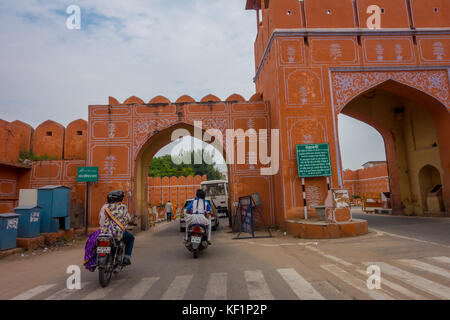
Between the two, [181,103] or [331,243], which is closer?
[331,243]

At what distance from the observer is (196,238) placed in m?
6.16

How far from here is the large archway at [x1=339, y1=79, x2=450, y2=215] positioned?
13866mm

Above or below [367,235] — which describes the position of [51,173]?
above

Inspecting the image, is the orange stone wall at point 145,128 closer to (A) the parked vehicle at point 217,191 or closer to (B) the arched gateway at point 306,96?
(B) the arched gateway at point 306,96

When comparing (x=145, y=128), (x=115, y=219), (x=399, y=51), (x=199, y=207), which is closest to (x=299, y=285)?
(x=115, y=219)

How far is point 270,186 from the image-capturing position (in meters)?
12.1

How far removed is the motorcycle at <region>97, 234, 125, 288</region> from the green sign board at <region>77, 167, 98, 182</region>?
7.98m

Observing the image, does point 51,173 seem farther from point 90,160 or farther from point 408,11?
point 408,11

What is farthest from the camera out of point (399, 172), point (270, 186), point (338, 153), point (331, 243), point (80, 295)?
point (399, 172)

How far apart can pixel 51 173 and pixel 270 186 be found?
31.2 ft

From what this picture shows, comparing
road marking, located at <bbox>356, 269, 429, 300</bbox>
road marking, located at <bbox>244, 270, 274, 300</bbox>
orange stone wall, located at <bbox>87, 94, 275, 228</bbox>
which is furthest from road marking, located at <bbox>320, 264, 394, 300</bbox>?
orange stone wall, located at <bbox>87, 94, 275, 228</bbox>

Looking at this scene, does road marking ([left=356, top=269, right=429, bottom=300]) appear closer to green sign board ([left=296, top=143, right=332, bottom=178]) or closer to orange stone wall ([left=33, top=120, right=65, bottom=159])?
green sign board ([left=296, top=143, right=332, bottom=178])

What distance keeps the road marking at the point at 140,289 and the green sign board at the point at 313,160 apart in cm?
720
